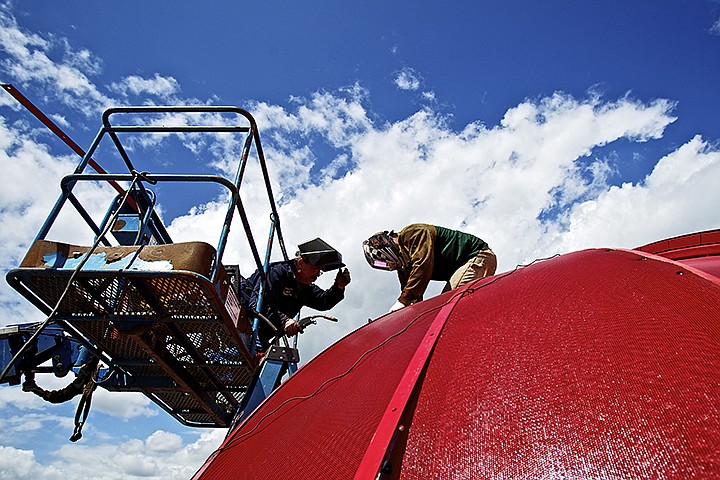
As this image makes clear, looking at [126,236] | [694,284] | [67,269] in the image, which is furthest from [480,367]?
[126,236]

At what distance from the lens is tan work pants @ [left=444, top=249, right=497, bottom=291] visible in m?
4.32

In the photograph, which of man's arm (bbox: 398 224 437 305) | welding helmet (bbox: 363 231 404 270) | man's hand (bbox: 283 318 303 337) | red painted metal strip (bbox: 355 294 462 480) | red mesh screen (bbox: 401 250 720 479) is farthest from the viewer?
man's hand (bbox: 283 318 303 337)

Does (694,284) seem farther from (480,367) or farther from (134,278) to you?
(134,278)

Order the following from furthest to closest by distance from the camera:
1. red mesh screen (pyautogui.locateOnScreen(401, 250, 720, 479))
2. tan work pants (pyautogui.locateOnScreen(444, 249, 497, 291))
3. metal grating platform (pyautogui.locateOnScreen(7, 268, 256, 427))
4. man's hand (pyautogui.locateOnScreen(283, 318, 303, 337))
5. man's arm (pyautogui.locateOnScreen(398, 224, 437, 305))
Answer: man's hand (pyautogui.locateOnScreen(283, 318, 303, 337)) → tan work pants (pyautogui.locateOnScreen(444, 249, 497, 291)) → man's arm (pyautogui.locateOnScreen(398, 224, 437, 305)) → metal grating platform (pyautogui.locateOnScreen(7, 268, 256, 427)) → red mesh screen (pyautogui.locateOnScreen(401, 250, 720, 479))

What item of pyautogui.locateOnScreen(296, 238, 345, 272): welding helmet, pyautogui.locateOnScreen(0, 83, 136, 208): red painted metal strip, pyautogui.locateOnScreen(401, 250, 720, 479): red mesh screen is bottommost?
pyautogui.locateOnScreen(401, 250, 720, 479): red mesh screen

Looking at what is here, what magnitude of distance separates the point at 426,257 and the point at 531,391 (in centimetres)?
248

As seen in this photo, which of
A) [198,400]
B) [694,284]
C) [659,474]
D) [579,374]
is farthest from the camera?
[198,400]

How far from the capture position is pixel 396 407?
6.51 feet

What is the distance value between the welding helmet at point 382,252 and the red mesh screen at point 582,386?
2.17m

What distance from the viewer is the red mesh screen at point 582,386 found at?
1491 mm

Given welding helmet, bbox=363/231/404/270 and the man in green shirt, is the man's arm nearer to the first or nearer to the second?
the man in green shirt

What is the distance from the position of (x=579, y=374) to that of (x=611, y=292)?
2.05 ft

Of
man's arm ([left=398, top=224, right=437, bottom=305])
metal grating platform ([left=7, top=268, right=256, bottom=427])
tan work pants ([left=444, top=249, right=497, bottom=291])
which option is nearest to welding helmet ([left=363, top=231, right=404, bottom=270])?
man's arm ([left=398, top=224, right=437, bottom=305])

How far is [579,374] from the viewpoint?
1794mm
